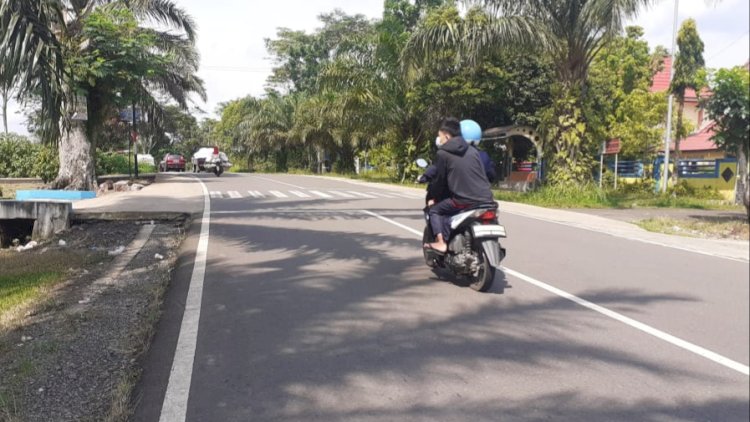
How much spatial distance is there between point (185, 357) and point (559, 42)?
16.8 metres

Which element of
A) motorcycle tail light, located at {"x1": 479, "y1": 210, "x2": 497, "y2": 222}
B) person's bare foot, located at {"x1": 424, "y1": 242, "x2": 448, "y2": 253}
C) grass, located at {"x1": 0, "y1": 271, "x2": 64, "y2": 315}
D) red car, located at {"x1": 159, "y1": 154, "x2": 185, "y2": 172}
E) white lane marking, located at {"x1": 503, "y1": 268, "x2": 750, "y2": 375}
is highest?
red car, located at {"x1": 159, "y1": 154, "x2": 185, "y2": 172}

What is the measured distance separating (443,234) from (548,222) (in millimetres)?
7372

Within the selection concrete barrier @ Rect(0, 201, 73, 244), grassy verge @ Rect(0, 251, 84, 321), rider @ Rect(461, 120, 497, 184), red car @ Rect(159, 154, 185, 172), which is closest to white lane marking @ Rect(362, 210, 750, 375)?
rider @ Rect(461, 120, 497, 184)

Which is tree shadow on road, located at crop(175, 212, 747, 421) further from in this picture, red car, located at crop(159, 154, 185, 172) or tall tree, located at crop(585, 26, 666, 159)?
red car, located at crop(159, 154, 185, 172)

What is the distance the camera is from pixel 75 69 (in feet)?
57.7

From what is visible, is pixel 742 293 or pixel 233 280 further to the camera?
pixel 233 280

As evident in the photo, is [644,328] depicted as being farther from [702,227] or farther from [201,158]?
[201,158]

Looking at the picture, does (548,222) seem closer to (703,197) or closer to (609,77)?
(703,197)

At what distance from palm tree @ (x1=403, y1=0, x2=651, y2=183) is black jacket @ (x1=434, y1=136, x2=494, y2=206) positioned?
12.5 meters

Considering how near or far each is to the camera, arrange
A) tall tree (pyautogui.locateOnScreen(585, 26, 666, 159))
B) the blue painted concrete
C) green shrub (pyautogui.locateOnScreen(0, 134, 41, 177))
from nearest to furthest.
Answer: the blue painted concrete, green shrub (pyautogui.locateOnScreen(0, 134, 41, 177)), tall tree (pyautogui.locateOnScreen(585, 26, 666, 159))

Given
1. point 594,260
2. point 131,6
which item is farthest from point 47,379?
point 131,6

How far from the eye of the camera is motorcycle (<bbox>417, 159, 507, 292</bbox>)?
6098 mm

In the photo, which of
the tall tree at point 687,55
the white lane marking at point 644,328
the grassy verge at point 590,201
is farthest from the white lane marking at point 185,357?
the tall tree at point 687,55

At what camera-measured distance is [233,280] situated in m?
6.88
